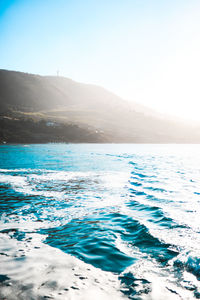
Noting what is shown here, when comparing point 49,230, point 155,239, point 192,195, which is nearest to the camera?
point 155,239

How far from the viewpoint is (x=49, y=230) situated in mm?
8422

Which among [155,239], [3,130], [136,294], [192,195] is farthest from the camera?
[3,130]

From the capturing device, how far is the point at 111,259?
633 centimetres

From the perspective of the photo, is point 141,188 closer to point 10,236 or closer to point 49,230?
point 49,230

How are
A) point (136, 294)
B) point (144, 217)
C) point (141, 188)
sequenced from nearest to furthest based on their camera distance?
point (136, 294)
point (144, 217)
point (141, 188)

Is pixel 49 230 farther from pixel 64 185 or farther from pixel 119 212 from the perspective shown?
pixel 64 185

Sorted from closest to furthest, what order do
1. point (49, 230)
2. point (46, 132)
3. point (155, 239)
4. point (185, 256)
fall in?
point (185, 256) < point (155, 239) < point (49, 230) < point (46, 132)

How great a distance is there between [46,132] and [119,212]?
474 feet

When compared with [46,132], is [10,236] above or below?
below

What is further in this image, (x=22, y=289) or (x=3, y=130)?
(x=3, y=130)

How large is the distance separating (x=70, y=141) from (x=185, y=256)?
5807 inches

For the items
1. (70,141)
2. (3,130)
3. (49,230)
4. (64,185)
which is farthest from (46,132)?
(49,230)

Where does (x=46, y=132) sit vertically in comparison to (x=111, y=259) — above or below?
above

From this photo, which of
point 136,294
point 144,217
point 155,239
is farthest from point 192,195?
point 136,294
